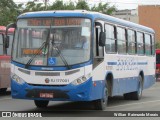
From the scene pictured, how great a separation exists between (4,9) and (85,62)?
117 ft

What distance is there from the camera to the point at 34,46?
1435cm

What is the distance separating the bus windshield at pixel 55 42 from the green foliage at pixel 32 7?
3162 centimetres

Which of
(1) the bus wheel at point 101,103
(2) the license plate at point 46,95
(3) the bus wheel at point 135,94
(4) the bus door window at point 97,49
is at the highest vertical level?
(4) the bus door window at point 97,49

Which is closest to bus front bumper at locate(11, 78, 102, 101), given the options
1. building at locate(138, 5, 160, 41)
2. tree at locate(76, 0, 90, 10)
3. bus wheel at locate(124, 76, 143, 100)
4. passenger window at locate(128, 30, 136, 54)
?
passenger window at locate(128, 30, 136, 54)

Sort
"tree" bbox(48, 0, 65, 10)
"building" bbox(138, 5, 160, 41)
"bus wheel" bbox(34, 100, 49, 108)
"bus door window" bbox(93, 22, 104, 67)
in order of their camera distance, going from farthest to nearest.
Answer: "building" bbox(138, 5, 160, 41), "tree" bbox(48, 0, 65, 10), "bus wheel" bbox(34, 100, 49, 108), "bus door window" bbox(93, 22, 104, 67)

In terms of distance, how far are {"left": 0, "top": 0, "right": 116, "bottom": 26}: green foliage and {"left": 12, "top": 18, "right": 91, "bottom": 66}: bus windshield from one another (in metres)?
31.6

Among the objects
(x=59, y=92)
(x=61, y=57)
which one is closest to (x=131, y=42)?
(x=61, y=57)

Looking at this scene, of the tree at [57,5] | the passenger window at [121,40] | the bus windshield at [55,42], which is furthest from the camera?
the tree at [57,5]

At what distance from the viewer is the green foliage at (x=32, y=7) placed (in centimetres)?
4761

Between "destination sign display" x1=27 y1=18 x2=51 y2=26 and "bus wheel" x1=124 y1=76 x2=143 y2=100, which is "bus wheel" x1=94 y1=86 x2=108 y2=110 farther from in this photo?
"bus wheel" x1=124 y1=76 x2=143 y2=100

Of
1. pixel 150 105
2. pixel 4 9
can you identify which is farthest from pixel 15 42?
pixel 4 9

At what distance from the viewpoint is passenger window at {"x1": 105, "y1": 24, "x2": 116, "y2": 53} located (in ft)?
51.8

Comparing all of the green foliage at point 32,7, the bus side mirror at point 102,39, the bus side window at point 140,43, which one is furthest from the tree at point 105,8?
the bus side mirror at point 102,39

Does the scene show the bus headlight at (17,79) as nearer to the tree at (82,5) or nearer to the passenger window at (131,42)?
the passenger window at (131,42)
